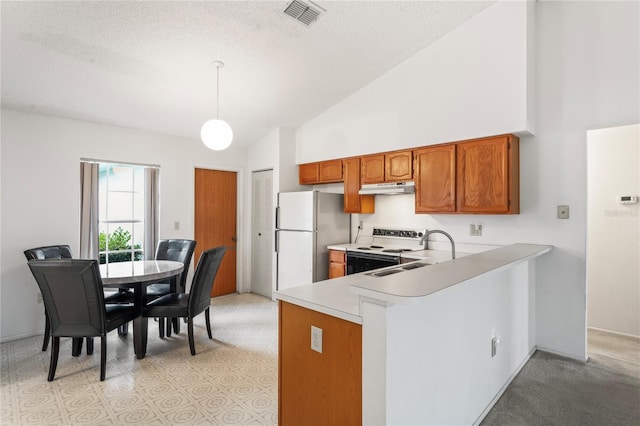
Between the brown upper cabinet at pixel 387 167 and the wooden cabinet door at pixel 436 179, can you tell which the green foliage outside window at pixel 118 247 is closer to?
the brown upper cabinet at pixel 387 167

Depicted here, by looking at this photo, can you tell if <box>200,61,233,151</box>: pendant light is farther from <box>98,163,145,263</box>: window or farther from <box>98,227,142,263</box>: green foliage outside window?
<box>98,227,142,263</box>: green foliage outside window

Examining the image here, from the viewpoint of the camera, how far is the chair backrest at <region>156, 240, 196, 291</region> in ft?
12.8

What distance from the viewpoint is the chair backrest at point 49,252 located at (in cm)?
309

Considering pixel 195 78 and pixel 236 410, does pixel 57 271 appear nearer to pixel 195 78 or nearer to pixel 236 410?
pixel 236 410

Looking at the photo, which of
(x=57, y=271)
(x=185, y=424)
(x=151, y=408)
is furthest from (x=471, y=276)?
(x=57, y=271)

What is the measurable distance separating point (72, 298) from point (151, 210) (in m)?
2.12

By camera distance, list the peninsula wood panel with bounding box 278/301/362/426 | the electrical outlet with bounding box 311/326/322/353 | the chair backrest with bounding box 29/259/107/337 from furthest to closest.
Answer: the chair backrest with bounding box 29/259/107/337 → the electrical outlet with bounding box 311/326/322/353 → the peninsula wood panel with bounding box 278/301/362/426

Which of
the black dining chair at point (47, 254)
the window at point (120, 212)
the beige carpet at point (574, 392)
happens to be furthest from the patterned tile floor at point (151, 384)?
the beige carpet at point (574, 392)

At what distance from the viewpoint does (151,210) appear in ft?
14.8

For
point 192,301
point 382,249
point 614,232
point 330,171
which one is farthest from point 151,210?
point 614,232

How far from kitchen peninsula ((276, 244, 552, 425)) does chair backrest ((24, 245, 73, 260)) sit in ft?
9.12

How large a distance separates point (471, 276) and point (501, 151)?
2022mm

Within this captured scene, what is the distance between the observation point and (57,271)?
2.46 meters

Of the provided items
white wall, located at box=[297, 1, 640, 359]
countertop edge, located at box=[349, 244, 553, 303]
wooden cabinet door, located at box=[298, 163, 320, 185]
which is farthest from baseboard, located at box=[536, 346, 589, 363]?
wooden cabinet door, located at box=[298, 163, 320, 185]
